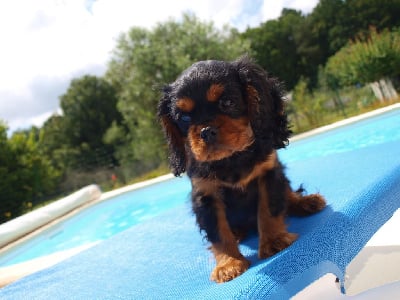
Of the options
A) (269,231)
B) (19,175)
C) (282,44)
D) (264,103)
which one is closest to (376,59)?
(19,175)

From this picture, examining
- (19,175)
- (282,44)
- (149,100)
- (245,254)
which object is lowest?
(245,254)

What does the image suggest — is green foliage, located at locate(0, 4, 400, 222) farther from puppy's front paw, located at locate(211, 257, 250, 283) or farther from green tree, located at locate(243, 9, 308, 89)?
green tree, located at locate(243, 9, 308, 89)

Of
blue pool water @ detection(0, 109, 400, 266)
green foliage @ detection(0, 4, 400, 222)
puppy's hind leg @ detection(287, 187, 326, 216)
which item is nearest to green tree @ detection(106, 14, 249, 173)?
green foliage @ detection(0, 4, 400, 222)

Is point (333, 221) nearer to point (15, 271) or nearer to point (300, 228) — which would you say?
point (300, 228)

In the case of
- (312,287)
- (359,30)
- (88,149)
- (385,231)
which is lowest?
(385,231)

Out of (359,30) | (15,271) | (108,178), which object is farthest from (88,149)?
(15,271)

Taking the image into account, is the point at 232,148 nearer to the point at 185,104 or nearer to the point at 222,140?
the point at 222,140
